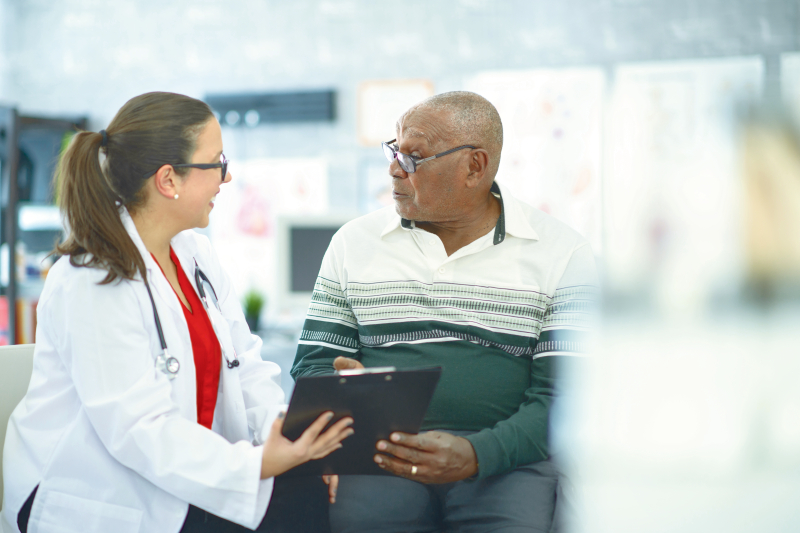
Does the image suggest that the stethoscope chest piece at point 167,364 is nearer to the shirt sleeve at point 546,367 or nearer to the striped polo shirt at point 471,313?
the striped polo shirt at point 471,313

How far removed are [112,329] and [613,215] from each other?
2.81 meters

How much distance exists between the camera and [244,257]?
149 inches

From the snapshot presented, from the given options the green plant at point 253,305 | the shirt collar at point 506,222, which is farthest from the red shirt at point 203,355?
the green plant at point 253,305

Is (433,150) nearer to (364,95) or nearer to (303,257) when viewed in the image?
(303,257)

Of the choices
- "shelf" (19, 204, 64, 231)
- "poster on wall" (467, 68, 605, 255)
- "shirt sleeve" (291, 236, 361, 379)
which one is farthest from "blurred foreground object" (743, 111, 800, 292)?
"shelf" (19, 204, 64, 231)

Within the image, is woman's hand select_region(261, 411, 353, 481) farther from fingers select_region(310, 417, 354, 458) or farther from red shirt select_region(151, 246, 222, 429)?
red shirt select_region(151, 246, 222, 429)

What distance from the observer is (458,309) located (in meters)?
1.50

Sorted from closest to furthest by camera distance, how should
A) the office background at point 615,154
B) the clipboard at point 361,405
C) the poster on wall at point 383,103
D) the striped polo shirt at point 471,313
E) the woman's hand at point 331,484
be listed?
the clipboard at point 361,405, the woman's hand at point 331,484, the striped polo shirt at point 471,313, the office background at point 615,154, the poster on wall at point 383,103

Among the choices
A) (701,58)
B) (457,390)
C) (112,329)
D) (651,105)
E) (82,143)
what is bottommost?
(457,390)

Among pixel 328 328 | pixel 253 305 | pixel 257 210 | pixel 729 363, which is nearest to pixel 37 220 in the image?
pixel 257 210

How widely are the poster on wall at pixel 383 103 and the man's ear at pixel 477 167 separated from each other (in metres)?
2.06

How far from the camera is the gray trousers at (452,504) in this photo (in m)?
1.31

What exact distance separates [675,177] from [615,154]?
32 cm

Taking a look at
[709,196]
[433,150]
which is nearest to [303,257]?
[433,150]
